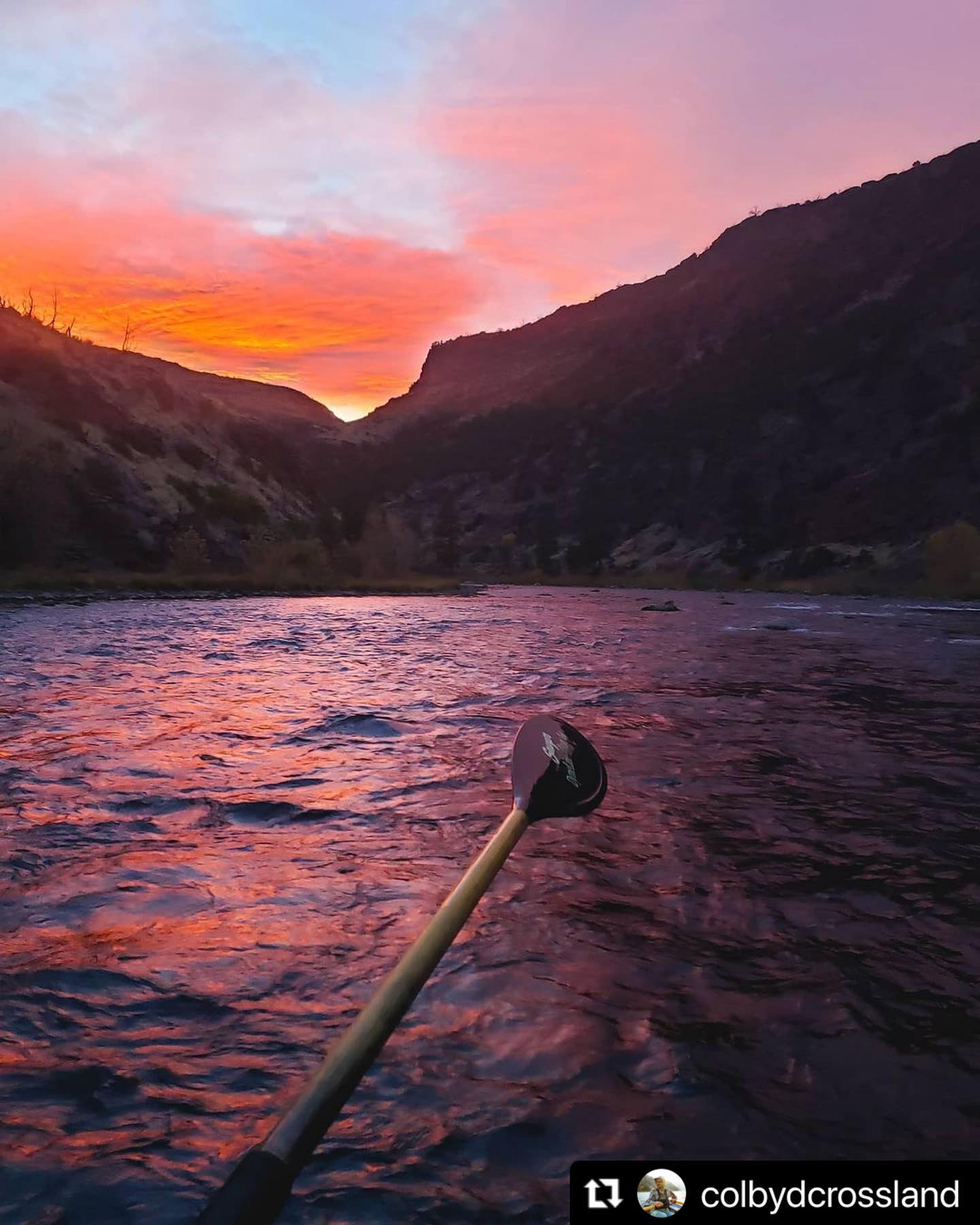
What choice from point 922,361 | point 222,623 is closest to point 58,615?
point 222,623

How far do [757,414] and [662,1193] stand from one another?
93.3 m

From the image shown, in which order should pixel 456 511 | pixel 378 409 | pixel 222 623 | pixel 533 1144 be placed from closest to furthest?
pixel 533 1144 < pixel 222 623 < pixel 456 511 < pixel 378 409

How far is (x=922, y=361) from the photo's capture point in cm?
7938

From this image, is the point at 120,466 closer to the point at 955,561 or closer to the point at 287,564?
the point at 287,564

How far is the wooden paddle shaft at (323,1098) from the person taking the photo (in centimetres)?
156

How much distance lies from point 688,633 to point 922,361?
70934 mm

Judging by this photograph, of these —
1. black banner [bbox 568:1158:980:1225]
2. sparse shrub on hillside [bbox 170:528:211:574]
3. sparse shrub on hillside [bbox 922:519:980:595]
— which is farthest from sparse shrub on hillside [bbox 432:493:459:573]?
black banner [bbox 568:1158:980:1225]

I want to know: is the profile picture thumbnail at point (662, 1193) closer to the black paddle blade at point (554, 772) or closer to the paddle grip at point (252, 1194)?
the paddle grip at point (252, 1194)

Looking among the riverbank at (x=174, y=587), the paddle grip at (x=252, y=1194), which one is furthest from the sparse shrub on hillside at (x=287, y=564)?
the paddle grip at (x=252, y=1194)

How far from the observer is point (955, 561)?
4978cm

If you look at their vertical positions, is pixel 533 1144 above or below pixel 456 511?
below

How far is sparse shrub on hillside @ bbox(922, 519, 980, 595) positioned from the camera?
160 feet

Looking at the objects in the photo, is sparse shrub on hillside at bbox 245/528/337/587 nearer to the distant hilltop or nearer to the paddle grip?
the distant hilltop

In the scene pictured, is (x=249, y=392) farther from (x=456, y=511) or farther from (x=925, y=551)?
(x=925, y=551)
